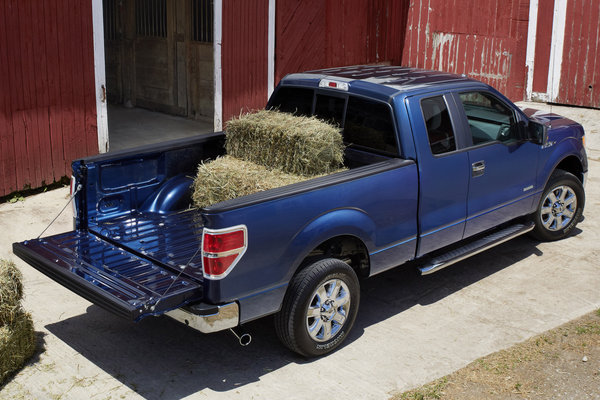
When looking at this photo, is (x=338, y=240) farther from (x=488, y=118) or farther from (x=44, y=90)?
(x=44, y=90)

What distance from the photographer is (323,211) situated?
18.1 ft

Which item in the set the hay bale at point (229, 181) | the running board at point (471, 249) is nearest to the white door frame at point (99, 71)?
the hay bale at point (229, 181)

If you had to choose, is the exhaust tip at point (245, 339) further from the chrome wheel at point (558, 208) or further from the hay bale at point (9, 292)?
the chrome wheel at point (558, 208)

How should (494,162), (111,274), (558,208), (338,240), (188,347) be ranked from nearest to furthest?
(111,274) → (338,240) → (188,347) → (494,162) → (558,208)

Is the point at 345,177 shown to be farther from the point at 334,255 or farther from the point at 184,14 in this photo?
the point at 184,14

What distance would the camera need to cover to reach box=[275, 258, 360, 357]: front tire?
5465 millimetres

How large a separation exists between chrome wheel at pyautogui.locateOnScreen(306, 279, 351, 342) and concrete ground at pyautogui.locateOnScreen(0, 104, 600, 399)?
24 centimetres

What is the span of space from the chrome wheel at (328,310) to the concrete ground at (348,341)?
24cm

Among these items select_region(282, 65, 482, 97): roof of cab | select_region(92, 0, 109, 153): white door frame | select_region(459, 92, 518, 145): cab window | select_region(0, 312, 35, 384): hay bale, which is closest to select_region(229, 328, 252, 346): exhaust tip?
select_region(0, 312, 35, 384): hay bale

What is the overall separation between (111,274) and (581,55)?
10.9 m

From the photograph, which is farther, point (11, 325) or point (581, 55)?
point (581, 55)

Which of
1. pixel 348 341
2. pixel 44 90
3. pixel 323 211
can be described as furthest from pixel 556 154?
pixel 44 90

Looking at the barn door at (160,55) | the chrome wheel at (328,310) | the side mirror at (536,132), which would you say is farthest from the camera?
the barn door at (160,55)

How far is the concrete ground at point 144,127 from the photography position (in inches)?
468
